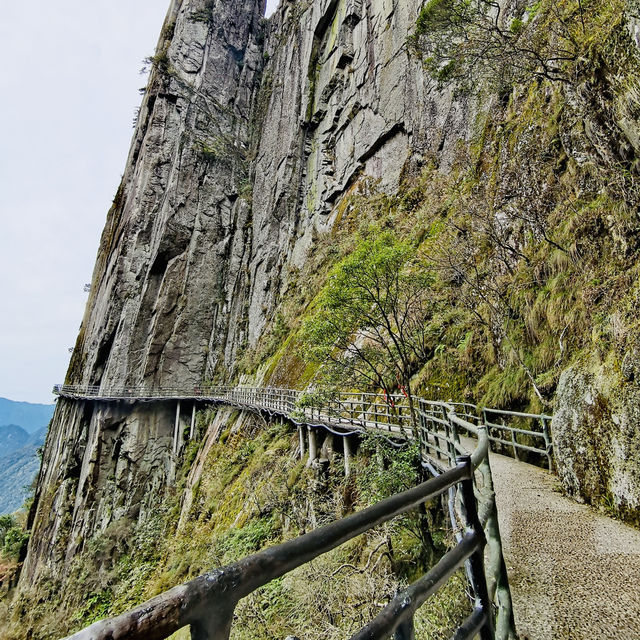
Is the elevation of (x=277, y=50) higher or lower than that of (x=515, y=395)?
higher

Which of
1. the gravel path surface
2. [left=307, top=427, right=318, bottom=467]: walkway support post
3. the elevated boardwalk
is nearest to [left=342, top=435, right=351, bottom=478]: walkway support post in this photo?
[left=307, top=427, right=318, bottom=467]: walkway support post

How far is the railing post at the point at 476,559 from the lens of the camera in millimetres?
1846

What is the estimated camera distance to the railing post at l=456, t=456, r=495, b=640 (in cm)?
185

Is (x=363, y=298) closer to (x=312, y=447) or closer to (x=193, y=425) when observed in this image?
(x=312, y=447)

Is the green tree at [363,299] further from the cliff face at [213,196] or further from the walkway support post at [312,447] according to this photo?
the cliff face at [213,196]

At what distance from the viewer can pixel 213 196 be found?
39.4m

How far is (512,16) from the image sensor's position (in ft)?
51.5

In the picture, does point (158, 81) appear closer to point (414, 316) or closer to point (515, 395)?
point (414, 316)

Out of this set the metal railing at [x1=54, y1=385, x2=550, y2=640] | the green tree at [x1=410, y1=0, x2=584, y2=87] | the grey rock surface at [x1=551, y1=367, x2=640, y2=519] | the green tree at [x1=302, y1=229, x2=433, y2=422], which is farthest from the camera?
the green tree at [x1=302, y1=229, x2=433, y2=422]

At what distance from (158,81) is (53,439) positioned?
4069cm

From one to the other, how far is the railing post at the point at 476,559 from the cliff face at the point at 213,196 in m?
20.2

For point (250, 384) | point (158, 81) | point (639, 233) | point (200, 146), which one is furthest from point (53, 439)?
point (639, 233)

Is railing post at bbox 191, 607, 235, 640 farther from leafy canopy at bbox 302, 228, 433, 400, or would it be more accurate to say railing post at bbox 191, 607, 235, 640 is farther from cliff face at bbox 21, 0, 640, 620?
leafy canopy at bbox 302, 228, 433, 400

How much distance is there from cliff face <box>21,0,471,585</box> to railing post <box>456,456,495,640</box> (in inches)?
794
